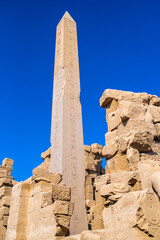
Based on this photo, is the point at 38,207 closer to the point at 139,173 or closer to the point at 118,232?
the point at 139,173

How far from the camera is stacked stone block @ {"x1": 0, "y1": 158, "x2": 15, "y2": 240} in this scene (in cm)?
602

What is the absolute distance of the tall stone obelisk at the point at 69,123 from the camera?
552 centimetres

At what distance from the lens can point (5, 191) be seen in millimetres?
6551

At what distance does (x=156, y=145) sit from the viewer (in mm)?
3293

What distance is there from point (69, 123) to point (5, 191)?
2.47m

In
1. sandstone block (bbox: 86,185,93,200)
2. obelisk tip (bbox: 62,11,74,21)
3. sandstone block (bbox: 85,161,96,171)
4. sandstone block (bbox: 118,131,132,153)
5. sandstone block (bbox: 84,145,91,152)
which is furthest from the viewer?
sandstone block (bbox: 84,145,91,152)

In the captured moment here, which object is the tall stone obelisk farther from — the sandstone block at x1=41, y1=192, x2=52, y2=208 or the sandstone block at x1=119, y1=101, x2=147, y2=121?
the sandstone block at x1=119, y1=101, x2=147, y2=121

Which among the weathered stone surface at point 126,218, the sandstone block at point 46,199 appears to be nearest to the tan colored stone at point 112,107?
the sandstone block at point 46,199

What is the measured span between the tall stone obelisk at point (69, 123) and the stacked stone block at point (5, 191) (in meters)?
1.63

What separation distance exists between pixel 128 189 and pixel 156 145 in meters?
0.86

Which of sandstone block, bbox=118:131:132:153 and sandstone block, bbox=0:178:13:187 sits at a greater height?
sandstone block, bbox=0:178:13:187

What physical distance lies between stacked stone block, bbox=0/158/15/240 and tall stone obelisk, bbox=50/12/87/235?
1631mm

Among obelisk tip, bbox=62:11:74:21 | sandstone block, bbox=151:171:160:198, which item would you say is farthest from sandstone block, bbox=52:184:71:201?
obelisk tip, bbox=62:11:74:21

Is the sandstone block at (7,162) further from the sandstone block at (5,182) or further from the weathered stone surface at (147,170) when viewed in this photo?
the weathered stone surface at (147,170)
